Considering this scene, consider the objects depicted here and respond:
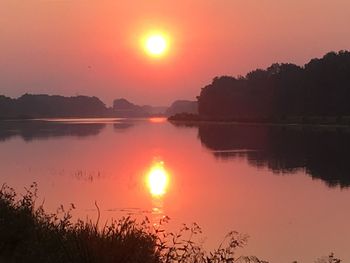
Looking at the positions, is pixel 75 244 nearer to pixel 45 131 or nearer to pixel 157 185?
pixel 157 185

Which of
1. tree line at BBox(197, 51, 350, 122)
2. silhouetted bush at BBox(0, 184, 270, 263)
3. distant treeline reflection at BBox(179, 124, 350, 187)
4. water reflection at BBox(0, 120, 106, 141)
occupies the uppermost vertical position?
tree line at BBox(197, 51, 350, 122)

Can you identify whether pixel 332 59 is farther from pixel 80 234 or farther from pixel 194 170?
pixel 80 234

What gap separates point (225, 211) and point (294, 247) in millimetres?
5370

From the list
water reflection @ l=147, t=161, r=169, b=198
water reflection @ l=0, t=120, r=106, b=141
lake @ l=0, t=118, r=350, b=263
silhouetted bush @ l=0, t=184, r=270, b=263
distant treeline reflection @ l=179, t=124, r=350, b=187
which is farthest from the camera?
water reflection @ l=0, t=120, r=106, b=141

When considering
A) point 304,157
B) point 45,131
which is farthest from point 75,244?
point 45,131

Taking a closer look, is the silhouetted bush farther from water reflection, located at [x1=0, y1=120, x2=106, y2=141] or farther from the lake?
water reflection, located at [x1=0, y1=120, x2=106, y2=141]

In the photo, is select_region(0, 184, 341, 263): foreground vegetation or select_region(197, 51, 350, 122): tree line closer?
select_region(0, 184, 341, 263): foreground vegetation

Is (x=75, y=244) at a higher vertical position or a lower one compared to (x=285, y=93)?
lower

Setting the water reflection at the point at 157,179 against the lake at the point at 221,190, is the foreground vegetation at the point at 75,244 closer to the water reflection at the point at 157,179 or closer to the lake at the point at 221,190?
the lake at the point at 221,190

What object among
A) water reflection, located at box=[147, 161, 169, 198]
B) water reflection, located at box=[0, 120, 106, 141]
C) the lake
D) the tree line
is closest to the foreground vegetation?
the lake

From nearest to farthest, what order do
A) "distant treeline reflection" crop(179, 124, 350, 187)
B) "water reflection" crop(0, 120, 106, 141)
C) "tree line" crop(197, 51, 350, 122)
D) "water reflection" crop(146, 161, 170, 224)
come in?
1. "water reflection" crop(146, 161, 170, 224)
2. "distant treeline reflection" crop(179, 124, 350, 187)
3. "water reflection" crop(0, 120, 106, 141)
4. "tree line" crop(197, 51, 350, 122)

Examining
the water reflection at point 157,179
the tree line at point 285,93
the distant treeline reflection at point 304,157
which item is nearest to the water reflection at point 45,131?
the distant treeline reflection at point 304,157

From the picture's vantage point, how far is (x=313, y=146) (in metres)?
53.7

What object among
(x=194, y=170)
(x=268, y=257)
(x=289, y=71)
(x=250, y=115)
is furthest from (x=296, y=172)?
(x=250, y=115)
